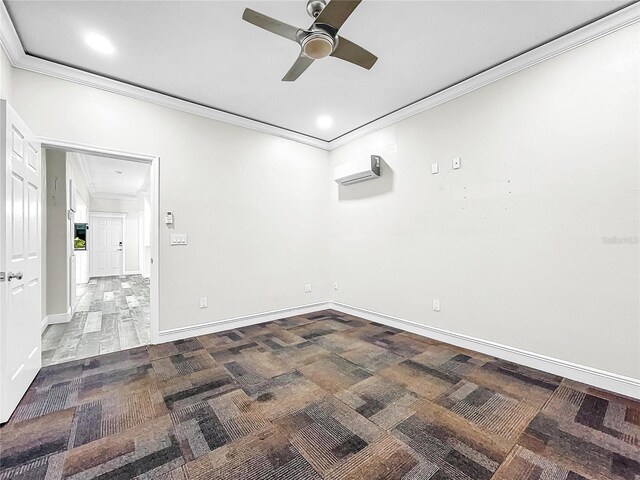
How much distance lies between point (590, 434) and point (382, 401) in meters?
1.22

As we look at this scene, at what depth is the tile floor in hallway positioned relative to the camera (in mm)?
3010

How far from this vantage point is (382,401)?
2.04 metres

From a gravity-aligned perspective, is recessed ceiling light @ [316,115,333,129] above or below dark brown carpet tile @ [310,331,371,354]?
above

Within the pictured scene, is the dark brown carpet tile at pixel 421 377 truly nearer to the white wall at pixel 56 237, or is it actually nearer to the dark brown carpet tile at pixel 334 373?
the dark brown carpet tile at pixel 334 373

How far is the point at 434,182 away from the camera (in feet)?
10.9

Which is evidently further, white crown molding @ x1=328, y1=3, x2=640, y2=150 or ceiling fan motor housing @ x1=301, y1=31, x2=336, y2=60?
white crown molding @ x1=328, y1=3, x2=640, y2=150

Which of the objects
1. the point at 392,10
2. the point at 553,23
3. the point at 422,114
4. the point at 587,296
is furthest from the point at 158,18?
the point at 587,296

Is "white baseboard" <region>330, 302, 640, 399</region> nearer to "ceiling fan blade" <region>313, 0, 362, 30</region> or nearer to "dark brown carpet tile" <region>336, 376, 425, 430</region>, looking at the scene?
"dark brown carpet tile" <region>336, 376, 425, 430</region>

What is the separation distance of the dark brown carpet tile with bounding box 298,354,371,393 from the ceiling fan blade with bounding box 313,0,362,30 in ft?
8.58

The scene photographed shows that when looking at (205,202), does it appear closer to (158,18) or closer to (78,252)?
(158,18)

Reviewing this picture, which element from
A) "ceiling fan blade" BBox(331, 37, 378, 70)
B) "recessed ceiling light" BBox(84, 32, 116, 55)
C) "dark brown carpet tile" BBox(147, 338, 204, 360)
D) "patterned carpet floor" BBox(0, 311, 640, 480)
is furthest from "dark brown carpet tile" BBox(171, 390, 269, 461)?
"recessed ceiling light" BBox(84, 32, 116, 55)

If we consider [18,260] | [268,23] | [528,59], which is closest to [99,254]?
[18,260]

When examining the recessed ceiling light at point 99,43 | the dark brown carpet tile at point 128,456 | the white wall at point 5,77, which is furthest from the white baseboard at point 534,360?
the white wall at point 5,77

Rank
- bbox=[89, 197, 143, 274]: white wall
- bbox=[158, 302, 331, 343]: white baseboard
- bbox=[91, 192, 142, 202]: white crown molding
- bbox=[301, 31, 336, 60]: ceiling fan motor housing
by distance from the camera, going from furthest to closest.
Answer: bbox=[89, 197, 143, 274]: white wall → bbox=[91, 192, 142, 202]: white crown molding → bbox=[158, 302, 331, 343]: white baseboard → bbox=[301, 31, 336, 60]: ceiling fan motor housing
